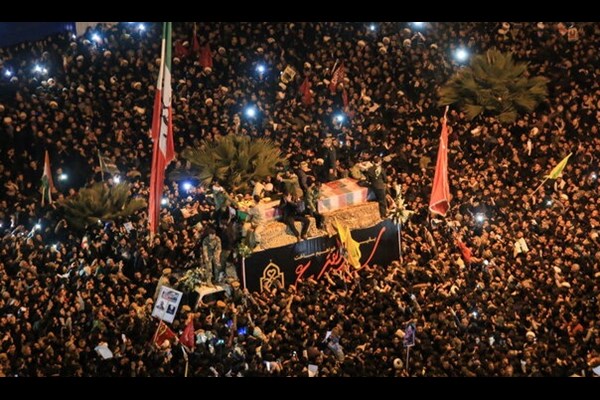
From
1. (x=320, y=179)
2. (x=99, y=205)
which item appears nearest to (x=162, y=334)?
(x=99, y=205)

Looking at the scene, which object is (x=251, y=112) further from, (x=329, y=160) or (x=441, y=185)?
(x=441, y=185)

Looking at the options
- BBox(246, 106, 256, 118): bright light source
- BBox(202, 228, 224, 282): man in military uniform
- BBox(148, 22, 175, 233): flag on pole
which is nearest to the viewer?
BBox(148, 22, 175, 233): flag on pole

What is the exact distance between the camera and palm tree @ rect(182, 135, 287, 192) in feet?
76.7

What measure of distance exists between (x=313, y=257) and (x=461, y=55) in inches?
330

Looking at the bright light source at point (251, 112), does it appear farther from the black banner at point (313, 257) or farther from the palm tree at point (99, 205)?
the black banner at point (313, 257)

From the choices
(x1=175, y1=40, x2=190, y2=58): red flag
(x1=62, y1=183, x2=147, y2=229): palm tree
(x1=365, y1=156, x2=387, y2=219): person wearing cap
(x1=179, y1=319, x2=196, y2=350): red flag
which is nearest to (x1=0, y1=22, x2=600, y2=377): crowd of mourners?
(x1=175, y1=40, x2=190, y2=58): red flag

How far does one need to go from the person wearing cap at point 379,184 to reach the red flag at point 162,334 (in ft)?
18.4

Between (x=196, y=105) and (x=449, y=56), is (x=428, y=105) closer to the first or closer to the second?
(x=449, y=56)

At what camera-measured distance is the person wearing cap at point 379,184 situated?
76.4 ft

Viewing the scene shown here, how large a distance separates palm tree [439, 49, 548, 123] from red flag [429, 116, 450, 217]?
3.99 m

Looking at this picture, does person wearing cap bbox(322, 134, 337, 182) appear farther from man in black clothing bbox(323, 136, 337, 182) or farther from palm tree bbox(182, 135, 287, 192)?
palm tree bbox(182, 135, 287, 192)

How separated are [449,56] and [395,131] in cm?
356

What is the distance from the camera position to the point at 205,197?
23.5 m

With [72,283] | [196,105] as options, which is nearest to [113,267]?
[72,283]
